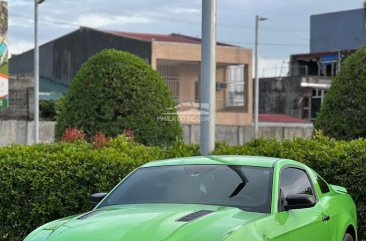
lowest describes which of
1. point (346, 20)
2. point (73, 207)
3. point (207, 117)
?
point (73, 207)

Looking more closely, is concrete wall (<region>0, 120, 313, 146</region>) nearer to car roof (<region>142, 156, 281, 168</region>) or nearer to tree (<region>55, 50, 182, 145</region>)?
tree (<region>55, 50, 182, 145</region>)

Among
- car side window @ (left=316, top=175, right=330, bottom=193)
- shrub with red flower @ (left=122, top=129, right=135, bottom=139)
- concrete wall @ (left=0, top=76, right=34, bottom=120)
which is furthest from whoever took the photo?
concrete wall @ (left=0, top=76, right=34, bottom=120)

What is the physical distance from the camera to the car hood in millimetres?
4555

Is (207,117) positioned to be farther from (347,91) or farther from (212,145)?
(347,91)

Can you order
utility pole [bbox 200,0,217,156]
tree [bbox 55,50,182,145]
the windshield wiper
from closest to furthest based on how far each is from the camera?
the windshield wiper
utility pole [bbox 200,0,217,156]
tree [bbox 55,50,182,145]

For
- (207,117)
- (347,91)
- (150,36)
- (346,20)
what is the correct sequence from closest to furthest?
(207,117) < (347,91) < (150,36) < (346,20)

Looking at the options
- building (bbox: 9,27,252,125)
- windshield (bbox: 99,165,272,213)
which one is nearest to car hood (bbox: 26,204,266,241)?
windshield (bbox: 99,165,272,213)

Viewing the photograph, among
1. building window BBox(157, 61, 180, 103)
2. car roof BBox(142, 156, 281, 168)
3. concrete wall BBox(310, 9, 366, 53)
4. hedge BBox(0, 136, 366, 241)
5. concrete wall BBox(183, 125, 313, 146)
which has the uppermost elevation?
concrete wall BBox(310, 9, 366, 53)

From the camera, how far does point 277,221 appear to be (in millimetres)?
5273

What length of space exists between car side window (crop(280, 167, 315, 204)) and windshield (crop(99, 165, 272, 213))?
195 millimetres

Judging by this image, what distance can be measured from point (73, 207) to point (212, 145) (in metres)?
2.17

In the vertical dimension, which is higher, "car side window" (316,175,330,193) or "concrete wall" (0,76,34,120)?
"concrete wall" (0,76,34,120)

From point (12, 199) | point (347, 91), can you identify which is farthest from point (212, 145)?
point (347, 91)

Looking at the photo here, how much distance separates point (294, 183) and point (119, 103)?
762 cm
